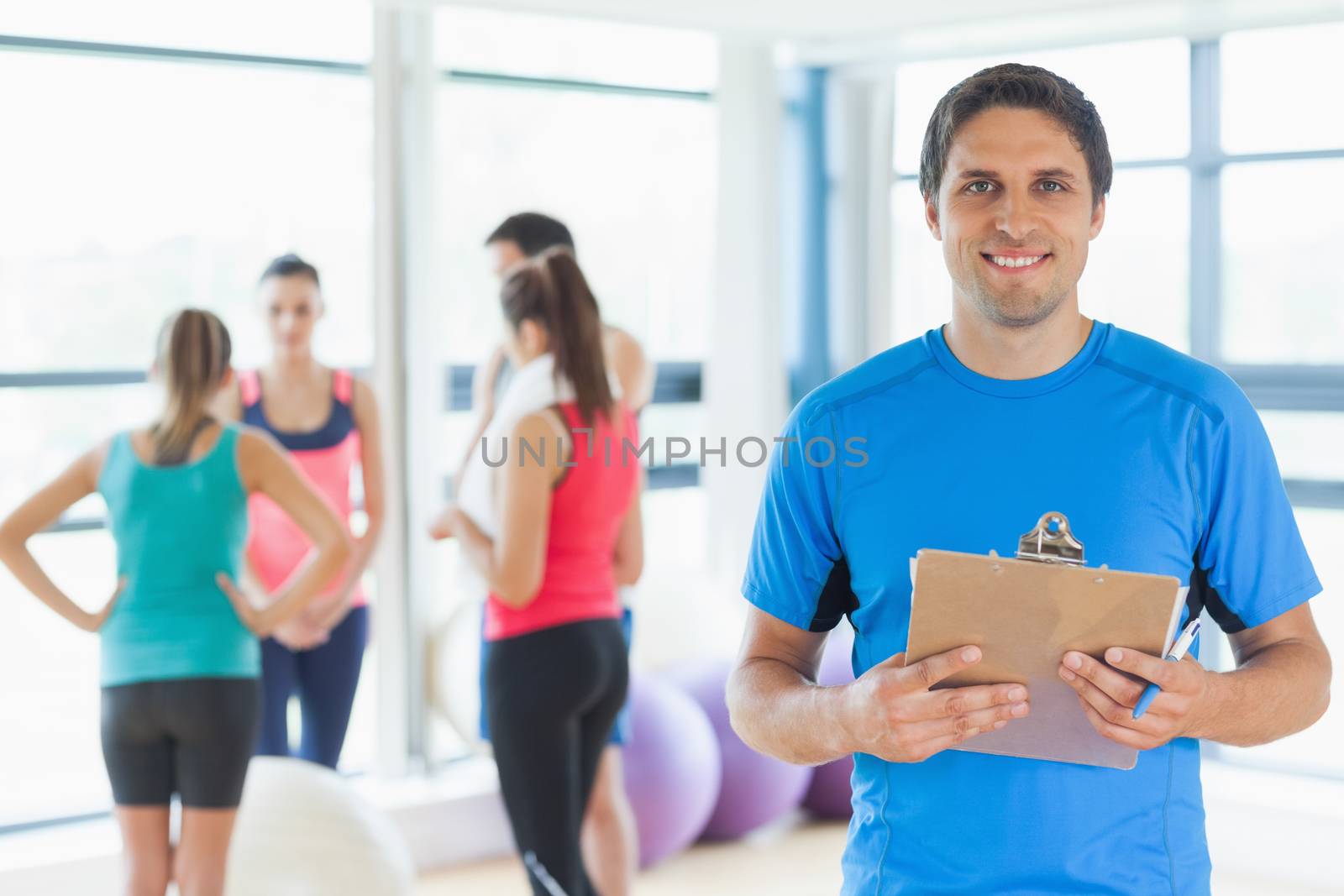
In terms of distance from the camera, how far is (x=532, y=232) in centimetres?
362

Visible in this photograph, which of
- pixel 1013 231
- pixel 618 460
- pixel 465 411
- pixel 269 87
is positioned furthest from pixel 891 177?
pixel 1013 231

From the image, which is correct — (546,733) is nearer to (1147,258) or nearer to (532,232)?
(532,232)

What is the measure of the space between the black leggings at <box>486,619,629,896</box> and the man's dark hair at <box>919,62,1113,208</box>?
5.14ft

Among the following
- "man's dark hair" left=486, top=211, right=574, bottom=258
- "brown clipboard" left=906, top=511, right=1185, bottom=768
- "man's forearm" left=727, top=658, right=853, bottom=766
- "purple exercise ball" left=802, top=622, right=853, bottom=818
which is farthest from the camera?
"purple exercise ball" left=802, top=622, right=853, bottom=818

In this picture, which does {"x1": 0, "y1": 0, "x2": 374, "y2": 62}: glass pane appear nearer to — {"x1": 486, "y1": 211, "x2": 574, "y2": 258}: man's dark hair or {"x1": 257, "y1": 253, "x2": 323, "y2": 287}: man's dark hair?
{"x1": 257, "y1": 253, "x2": 323, "y2": 287}: man's dark hair

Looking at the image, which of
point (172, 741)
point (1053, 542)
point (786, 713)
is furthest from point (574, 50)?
point (1053, 542)

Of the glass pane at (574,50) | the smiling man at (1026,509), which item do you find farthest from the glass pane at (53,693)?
the smiling man at (1026,509)

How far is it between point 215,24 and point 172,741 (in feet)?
7.06

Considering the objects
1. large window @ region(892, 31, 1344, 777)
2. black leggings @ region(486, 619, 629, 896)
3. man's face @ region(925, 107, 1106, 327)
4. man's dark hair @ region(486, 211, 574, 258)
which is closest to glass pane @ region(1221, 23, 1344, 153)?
large window @ region(892, 31, 1344, 777)

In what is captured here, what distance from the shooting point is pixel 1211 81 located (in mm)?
4430

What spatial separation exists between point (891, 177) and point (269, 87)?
2114mm

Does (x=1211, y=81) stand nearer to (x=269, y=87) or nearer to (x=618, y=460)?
(x=618, y=460)

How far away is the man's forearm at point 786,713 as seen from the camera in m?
1.42

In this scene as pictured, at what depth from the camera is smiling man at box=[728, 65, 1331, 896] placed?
1379 millimetres
